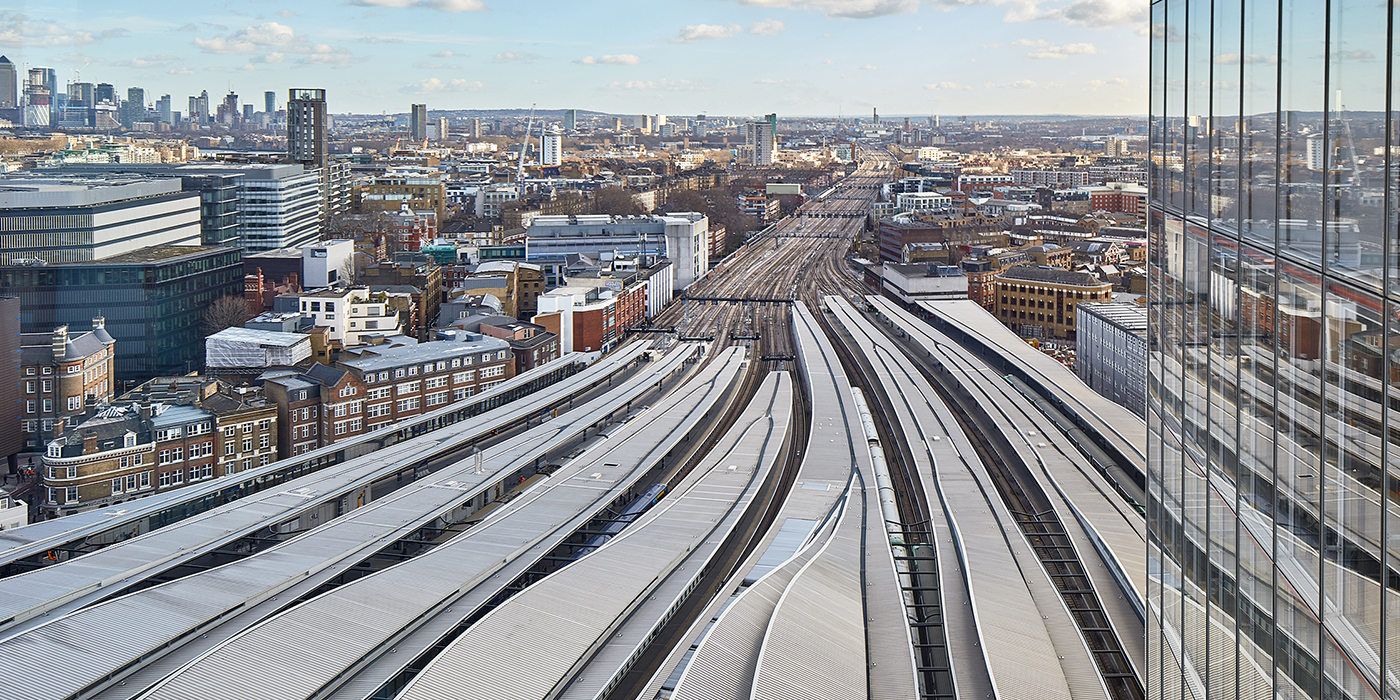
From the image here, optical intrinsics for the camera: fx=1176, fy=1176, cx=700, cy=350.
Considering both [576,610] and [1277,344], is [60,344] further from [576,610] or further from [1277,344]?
[1277,344]

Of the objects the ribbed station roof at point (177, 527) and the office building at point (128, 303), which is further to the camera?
the office building at point (128, 303)

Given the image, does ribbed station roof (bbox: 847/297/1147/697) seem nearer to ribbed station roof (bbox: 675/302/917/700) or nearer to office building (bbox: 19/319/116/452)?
ribbed station roof (bbox: 675/302/917/700)

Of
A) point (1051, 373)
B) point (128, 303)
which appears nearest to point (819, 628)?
point (1051, 373)

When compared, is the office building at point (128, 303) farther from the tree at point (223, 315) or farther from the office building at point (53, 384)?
the office building at point (53, 384)

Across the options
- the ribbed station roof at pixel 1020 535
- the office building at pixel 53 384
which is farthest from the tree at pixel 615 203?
the office building at pixel 53 384

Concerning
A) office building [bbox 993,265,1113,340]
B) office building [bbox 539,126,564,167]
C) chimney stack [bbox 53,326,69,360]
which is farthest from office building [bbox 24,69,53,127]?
office building [bbox 539,126,564,167]
